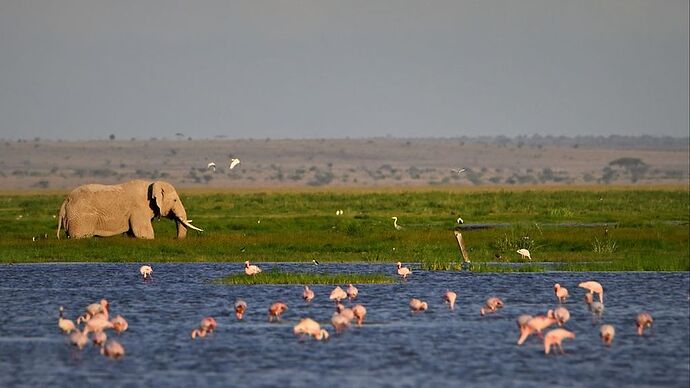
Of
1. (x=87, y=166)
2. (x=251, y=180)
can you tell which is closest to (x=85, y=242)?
(x=251, y=180)

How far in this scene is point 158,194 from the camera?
162 ft

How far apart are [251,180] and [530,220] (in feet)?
397

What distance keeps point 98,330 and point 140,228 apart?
23.7 metres

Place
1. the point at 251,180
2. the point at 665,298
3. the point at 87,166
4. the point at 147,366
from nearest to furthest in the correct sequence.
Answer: the point at 147,366 → the point at 665,298 → the point at 251,180 → the point at 87,166

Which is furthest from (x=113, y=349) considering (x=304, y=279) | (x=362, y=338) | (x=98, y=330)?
(x=304, y=279)

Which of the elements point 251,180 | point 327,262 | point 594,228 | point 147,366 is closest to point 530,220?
point 594,228

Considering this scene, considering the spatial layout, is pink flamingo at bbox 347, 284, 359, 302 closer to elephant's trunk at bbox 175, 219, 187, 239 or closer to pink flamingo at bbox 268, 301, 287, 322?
pink flamingo at bbox 268, 301, 287, 322

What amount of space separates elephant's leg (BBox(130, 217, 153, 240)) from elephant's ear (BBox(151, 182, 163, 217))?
94 centimetres

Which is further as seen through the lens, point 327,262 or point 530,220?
point 530,220

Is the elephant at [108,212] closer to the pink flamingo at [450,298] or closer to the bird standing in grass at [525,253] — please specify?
the bird standing in grass at [525,253]

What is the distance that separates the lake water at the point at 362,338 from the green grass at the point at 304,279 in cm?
25

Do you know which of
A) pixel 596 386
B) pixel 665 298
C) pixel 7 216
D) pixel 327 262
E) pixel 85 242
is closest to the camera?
pixel 596 386

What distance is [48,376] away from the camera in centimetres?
2180

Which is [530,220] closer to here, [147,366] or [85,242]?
[85,242]
